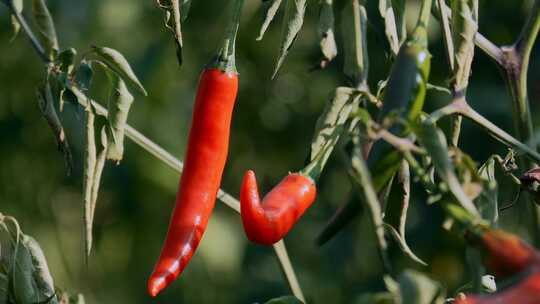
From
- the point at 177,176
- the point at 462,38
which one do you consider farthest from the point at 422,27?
the point at 177,176

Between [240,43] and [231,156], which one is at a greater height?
[240,43]

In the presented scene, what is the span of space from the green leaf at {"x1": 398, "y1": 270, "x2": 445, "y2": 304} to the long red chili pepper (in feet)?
1.99

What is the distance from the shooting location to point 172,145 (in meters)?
4.08

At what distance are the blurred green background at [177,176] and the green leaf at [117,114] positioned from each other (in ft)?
7.92

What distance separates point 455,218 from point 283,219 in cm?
35

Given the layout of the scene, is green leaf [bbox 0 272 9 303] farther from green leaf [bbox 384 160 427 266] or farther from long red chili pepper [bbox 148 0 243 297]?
green leaf [bbox 384 160 427 266]

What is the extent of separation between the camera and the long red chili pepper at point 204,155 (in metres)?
1.69

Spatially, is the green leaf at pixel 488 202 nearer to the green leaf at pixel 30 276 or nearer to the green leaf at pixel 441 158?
the green leaf at pixel 441 158

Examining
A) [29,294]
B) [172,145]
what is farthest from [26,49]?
[29,294]

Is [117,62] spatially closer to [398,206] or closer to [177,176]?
[398,206]

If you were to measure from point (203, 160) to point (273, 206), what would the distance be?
0.80 feet

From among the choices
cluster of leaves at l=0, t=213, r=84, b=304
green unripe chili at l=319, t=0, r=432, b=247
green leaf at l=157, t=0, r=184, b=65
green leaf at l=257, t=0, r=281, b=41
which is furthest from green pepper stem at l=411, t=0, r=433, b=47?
cluster of leaves at l=0, t=213, r=84, b=304

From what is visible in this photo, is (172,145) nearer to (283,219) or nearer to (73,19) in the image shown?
(73,19)

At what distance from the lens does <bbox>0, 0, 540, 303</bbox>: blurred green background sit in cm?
411
